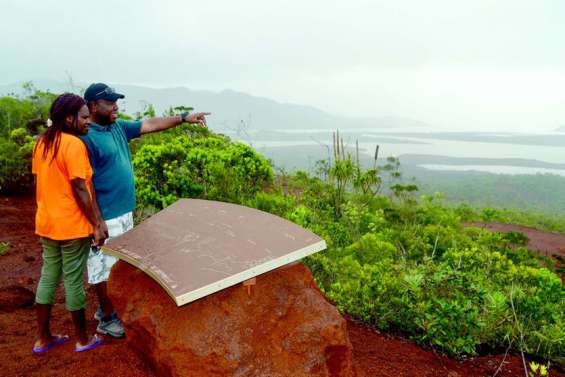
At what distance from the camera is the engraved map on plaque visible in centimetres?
238

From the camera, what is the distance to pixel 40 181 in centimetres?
298

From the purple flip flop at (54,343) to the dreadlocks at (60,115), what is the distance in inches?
53.0

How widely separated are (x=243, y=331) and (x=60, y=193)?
155cm

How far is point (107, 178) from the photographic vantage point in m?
3.23

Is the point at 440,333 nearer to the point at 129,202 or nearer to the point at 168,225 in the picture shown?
the point at 168,225

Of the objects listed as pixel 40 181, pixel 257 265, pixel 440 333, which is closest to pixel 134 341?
pixel 257 265

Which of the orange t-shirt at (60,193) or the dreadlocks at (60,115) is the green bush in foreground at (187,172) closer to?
the orange t-shirt at (60,193)

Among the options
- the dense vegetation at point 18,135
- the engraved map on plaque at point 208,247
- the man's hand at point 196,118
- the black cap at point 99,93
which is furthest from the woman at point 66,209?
the dense vegetation at point 18,135

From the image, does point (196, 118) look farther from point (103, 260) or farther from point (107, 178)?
point (103, 260)

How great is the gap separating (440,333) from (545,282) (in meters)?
1.39

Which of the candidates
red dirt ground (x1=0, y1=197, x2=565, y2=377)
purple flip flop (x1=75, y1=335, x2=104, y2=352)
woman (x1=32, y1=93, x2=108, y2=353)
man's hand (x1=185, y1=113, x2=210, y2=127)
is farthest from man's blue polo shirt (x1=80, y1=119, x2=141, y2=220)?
red dirt ground (x1=0, y1=197, x2=565, y2=377)

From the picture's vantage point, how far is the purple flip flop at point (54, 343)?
10.2ft

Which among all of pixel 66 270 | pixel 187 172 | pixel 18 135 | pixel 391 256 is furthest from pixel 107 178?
pixel 18 135

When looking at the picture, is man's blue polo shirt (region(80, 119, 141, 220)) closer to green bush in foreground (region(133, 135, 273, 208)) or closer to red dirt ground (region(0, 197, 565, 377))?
red dirt ground (region(0, 197, 565, 377))
